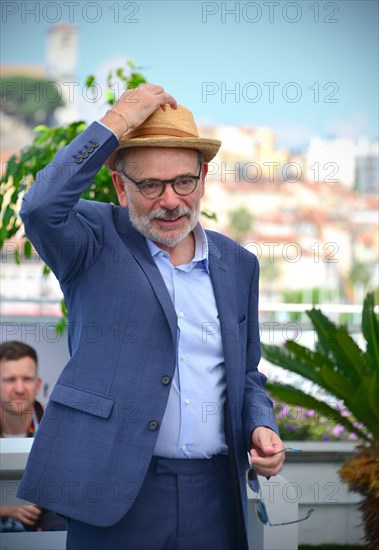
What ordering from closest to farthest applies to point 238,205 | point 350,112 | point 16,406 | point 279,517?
Answer: point 279,517
point 16,406
point 238,205
point 350,112

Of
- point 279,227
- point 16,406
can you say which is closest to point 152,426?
point 16,406

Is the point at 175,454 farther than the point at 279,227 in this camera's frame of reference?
No

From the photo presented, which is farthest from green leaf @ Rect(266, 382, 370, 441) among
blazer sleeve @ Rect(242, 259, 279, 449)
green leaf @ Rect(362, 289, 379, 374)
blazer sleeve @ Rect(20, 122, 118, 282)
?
blazer sleeve @ Rect(20, 122, 118, 282)

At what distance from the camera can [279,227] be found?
4025 centimetres

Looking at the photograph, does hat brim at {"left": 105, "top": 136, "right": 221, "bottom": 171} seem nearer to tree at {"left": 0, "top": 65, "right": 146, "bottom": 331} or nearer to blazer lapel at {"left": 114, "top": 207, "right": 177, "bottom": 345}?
blazer lapel at {"left": 114, "top": 207, "right": 177, "bottom": 345}

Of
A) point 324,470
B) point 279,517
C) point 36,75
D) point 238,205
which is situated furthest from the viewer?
point 238,205

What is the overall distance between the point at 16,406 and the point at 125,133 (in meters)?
2.85

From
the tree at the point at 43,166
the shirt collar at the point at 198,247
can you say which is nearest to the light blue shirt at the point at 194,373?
the shirt collar at the point at 198,247

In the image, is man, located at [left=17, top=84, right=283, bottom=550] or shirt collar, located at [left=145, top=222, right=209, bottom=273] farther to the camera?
shirt collar, located at [left=145, top=222, right=209, bottom=273]

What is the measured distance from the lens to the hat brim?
199 centimetres

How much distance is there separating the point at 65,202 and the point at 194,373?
0.49 m

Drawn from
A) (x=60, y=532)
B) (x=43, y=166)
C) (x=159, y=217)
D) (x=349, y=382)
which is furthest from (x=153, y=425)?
(x=349, y=382)

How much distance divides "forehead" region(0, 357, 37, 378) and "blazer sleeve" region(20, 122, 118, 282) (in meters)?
2.80

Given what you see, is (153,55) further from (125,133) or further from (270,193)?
(125,133)
